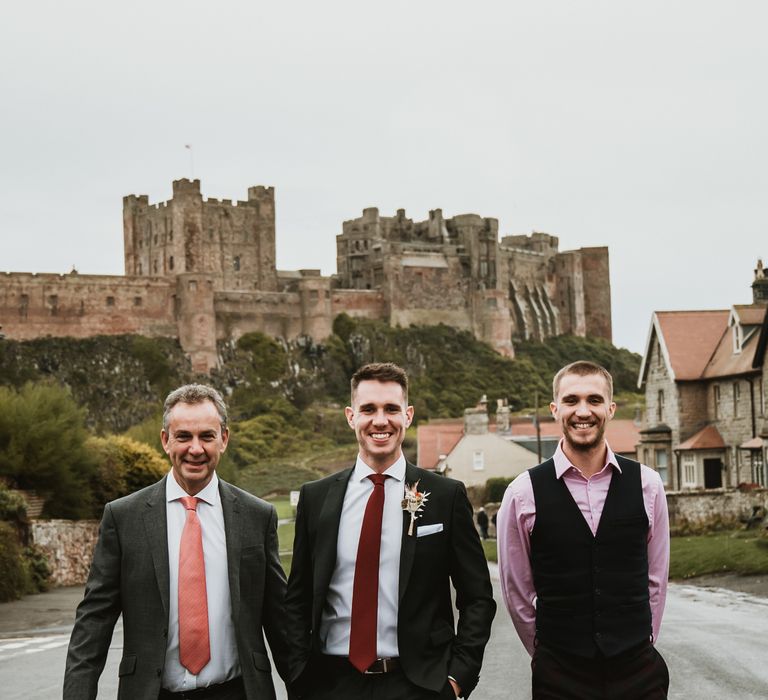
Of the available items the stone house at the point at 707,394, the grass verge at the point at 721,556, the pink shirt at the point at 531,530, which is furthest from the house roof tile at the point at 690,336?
the pink shirt at the point at 531,530

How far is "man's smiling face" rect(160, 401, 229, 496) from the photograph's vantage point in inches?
270

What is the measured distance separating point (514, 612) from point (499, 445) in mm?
53676

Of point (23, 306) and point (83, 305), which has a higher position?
point (83, 305)

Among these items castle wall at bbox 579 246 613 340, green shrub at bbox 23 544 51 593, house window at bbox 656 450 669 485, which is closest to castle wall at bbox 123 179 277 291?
castle wall at bbox 579 246 613 340

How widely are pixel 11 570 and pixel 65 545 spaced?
Answer: 15.1 ft

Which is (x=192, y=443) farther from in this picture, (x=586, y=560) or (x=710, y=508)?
(x=710, y=508)

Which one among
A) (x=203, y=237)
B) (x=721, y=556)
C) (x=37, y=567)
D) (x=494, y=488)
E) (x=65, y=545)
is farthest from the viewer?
(x=203, y=237)

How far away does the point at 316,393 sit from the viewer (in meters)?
105

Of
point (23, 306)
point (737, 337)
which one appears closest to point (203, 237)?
point (23, 306)

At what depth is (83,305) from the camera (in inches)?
4008

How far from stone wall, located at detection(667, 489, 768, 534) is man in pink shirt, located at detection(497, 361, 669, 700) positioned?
28211mm

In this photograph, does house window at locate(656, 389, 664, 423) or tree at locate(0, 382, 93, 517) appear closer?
tree at locate(0, 382, 93, 517)

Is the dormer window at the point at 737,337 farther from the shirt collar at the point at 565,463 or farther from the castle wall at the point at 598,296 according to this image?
the castle wall at the point at 598,296

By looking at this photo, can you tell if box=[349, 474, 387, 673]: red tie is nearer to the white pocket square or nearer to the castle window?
the white pocket square
